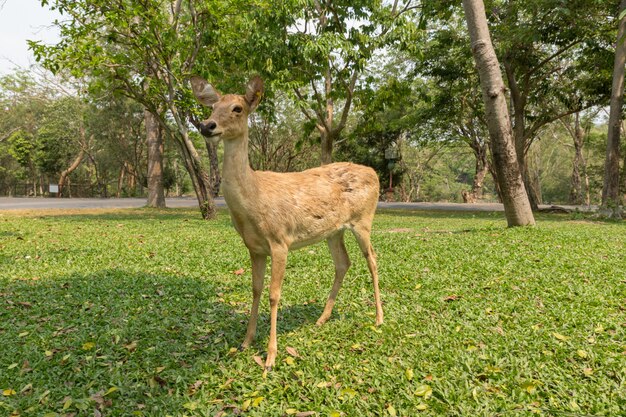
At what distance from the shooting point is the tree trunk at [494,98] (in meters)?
9.91

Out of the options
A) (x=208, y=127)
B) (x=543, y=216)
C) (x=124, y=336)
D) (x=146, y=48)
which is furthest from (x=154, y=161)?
(x=208, y=127)

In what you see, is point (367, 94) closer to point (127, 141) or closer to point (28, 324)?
point (28, 324)

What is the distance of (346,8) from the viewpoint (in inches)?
631

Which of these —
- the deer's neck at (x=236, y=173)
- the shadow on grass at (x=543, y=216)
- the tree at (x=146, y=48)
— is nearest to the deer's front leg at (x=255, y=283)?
the deer's neck at (x=236, y=173)

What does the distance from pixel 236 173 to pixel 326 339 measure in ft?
6.52

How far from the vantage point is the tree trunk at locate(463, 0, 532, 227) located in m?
9.91

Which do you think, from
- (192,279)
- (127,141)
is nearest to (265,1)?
(192,279)

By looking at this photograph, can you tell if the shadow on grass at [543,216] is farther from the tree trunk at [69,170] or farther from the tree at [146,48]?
the tree trunk at [69,170]

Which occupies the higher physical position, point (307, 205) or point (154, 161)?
point (154, 161)

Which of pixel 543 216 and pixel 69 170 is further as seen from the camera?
pixel 69 170

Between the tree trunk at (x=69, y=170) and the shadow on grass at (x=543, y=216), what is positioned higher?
the tree trunk at (x=69, y=170)

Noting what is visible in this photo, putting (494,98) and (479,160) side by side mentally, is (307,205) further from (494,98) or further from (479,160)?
(479,160)

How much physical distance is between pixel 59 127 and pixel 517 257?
44123 mm

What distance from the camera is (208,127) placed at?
123 inches
